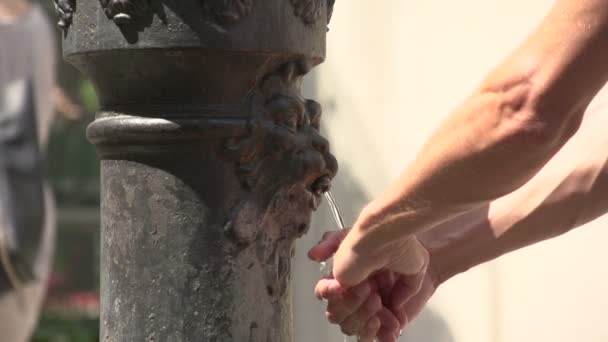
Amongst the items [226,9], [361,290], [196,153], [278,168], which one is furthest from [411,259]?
[226,9]

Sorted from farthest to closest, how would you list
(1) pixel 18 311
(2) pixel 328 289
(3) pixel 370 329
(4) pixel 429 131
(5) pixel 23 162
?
1. (4) pixel 429 131
2. (1) pixel 18 311
3. (5) pixel 23 162
4. (3) pixel 370 329
5. (2) pixel 328 289

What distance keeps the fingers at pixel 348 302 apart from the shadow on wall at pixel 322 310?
55.5 inches

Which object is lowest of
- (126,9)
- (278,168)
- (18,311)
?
(18,311)

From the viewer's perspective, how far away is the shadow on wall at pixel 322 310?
3.97 m

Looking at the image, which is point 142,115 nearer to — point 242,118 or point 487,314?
point 242,118

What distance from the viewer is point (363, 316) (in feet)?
8.30

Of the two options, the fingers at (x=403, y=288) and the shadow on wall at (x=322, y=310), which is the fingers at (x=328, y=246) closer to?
the fingers at (x=403, y=288)

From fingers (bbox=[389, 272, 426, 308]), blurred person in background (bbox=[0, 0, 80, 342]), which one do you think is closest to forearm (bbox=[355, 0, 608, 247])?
fingers (bbox=[389, 272, 426, 308])

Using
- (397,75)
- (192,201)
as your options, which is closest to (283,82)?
(192,201)

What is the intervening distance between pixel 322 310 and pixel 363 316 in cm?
147

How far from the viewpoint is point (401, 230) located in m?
2.14

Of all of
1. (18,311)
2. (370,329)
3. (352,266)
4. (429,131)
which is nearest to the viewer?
(352,266)

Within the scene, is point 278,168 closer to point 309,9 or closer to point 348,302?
point 309,9

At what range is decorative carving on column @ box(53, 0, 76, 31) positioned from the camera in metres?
2.04
